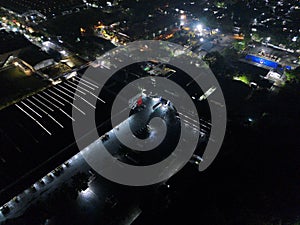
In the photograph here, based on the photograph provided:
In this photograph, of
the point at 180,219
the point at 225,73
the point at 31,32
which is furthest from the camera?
the point at 31,32

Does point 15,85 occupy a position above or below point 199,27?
above

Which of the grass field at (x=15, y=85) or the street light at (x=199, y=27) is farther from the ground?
the grass field at (x=15, y=85)

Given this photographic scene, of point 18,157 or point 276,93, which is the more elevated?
point 18,157

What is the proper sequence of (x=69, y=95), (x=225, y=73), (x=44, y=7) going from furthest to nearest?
(x=44, y=7)
(x=225, y=73)
(x=69, y=95)

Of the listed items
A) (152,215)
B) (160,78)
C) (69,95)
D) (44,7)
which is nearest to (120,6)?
(44,7)

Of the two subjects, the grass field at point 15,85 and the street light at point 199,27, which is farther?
the street light at point 199,27

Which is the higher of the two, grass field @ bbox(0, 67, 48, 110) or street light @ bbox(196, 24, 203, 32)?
grass field @ bbox(0, 67, 48, 110)

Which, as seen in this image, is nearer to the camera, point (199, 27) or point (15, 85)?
point (15, 85)

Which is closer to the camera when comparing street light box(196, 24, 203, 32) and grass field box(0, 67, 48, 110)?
grass field box(0, 67, 48, 110)

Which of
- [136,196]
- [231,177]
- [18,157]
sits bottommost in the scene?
[136,196]

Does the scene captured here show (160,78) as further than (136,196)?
Yes

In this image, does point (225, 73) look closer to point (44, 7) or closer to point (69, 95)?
point (69, 95)
